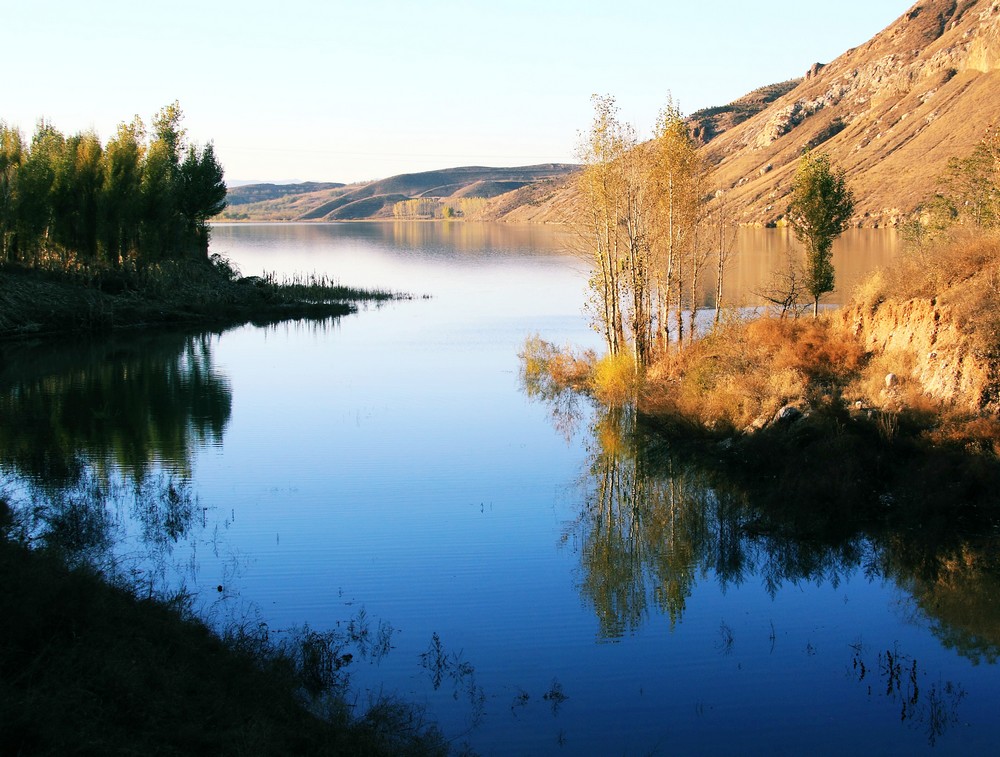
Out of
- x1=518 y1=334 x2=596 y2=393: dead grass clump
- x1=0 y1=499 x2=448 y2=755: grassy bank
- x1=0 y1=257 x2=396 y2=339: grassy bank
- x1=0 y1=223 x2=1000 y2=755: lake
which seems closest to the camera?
x1=0 y1=499 x2=448 y2=755: grassy bank

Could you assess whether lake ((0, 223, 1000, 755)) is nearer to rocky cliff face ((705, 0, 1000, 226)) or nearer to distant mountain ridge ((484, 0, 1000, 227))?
distant mountain ridge ((484, 0, 1000, 227))

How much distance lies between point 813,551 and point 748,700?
5.11 metres

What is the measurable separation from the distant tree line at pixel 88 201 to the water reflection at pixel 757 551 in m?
34.2

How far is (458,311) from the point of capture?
5159 cm

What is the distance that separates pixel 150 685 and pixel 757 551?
9389 mm

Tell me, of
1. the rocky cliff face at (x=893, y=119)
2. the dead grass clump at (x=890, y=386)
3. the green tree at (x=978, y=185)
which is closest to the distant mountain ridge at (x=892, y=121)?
the rocky cliff face at (x=893, y=119)

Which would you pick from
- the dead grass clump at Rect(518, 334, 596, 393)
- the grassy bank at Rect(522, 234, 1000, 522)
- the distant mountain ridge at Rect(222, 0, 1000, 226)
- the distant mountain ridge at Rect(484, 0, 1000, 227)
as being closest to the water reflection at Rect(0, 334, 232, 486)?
the dead grass clump at Rect(518, 334, 596, 393)

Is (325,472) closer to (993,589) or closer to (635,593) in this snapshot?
(635,593)

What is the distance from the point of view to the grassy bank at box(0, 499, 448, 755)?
21.4 feet

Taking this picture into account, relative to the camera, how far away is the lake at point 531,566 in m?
9.25

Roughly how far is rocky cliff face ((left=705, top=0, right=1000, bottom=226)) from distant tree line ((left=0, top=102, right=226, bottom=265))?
83735 millimetres

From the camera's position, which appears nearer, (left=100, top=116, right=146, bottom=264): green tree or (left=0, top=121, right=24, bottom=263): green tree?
(left=0, top=121, right=24, bottom=263): green tree

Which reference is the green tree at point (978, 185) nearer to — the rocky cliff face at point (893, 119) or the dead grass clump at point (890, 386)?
the dead grass clump at point (890, 386)

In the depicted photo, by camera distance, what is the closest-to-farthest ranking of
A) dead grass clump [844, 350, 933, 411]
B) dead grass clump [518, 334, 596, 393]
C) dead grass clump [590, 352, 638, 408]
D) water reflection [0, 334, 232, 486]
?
dead grass clump [844, 350, 933, 411] → water reflection [0, 334, 232, 486] → dead grass clump [590, 352, 638, 408] → dead grass clump [518, 334, 596, 393]
